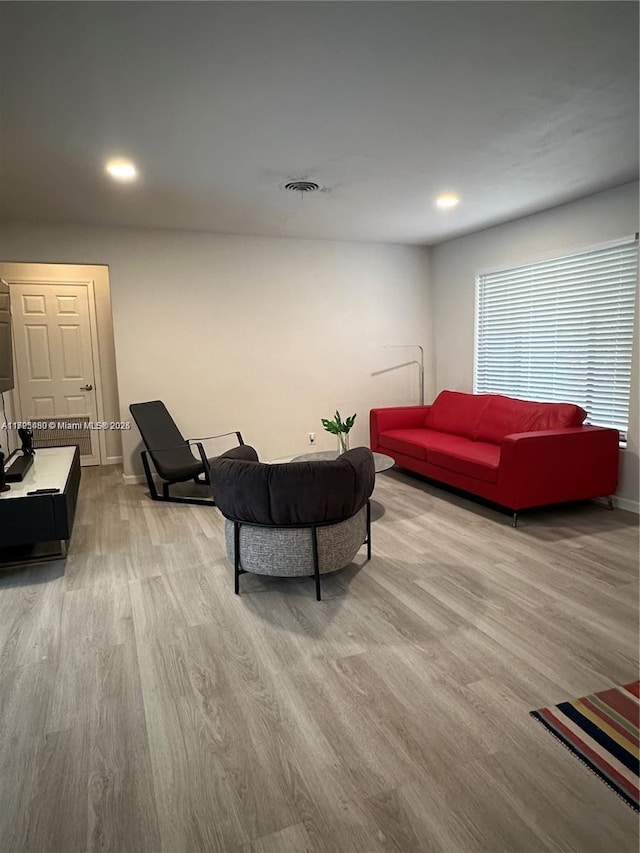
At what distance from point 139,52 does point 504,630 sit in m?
3.01

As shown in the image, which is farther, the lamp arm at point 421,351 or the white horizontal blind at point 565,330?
the lamp arm at point 421,351

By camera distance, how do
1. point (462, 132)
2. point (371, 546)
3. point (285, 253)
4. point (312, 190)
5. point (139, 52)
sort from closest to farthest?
point (139, 52) → point (462, 132) → point (371, 546) → point (312, 190) → point (285, 253)

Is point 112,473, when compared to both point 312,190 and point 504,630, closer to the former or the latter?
point 312,190

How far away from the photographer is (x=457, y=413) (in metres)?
5.47

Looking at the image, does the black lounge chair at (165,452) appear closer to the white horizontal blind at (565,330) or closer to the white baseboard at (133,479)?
the white baseboard at (133,479)

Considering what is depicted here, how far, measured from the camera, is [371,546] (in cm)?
368

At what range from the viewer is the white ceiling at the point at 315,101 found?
6.37 feet

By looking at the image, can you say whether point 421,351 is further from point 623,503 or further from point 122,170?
point 122,170

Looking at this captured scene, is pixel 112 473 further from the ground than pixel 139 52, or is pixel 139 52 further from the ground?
pixel 139 52

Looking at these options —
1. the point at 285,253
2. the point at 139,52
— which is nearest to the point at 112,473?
the point at 285,253

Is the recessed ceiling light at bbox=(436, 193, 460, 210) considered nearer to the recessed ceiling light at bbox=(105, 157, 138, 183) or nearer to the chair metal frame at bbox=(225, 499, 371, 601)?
the recessed ceiling light at bbox=(105, 157, 138, 183)

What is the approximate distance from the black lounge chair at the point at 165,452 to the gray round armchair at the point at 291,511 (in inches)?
72.3

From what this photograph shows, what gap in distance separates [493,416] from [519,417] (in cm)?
32

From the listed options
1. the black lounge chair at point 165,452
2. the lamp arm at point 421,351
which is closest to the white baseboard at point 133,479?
the black lounge chair at point 165,452
